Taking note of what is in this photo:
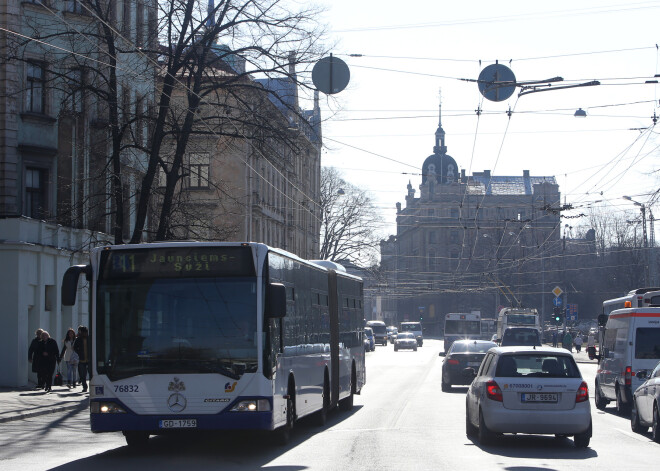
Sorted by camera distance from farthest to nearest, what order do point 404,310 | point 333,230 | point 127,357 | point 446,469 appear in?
point 404,310, point 333,230, point 127,357, point 446,469

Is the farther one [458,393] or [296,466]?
[458,393]

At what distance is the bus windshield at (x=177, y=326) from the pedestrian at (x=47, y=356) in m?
14.8

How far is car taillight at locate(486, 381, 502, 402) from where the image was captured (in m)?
14.6

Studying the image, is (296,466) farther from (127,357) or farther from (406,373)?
(406,373)

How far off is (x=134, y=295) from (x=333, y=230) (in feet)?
202

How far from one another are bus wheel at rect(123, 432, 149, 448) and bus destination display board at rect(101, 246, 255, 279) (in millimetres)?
2595

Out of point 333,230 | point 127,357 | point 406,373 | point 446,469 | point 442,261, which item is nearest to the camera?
point 446,469

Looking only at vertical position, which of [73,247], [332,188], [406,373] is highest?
[332,188]

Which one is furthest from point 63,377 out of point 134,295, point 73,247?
point 134,295

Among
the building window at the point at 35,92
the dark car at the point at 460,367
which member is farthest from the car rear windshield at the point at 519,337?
the building window at the point at 35,92

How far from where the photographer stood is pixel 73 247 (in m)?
34.1

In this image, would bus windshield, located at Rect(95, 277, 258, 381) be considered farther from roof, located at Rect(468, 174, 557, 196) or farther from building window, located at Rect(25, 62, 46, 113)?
roof, located at Rect(468, 174, 557, 196)

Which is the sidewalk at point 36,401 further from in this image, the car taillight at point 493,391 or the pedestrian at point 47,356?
the car taillight at point 493,391

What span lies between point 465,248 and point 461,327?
54650mm
